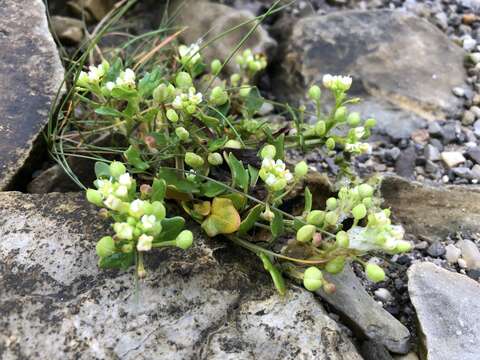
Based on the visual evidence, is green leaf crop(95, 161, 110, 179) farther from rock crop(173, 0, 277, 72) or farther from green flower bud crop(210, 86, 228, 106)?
rock crop(173, 0, 277, 72)

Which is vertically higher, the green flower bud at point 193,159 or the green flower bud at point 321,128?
the green flower bud at point 193,159

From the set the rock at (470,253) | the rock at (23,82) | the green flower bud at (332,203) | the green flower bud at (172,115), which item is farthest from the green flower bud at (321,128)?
the rock at (23,82)

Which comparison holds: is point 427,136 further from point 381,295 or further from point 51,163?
point 51,163

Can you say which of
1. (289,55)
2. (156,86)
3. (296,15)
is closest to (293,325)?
(156,86)

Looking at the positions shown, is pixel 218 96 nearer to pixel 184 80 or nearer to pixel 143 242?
pixel 184 80

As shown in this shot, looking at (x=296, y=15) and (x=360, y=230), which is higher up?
(x=360, y=230)

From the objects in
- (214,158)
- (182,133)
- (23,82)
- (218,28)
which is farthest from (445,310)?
(218,28)

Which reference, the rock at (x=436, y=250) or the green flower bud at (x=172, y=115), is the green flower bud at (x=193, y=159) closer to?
the green flower bud at (x=172, y=115)
